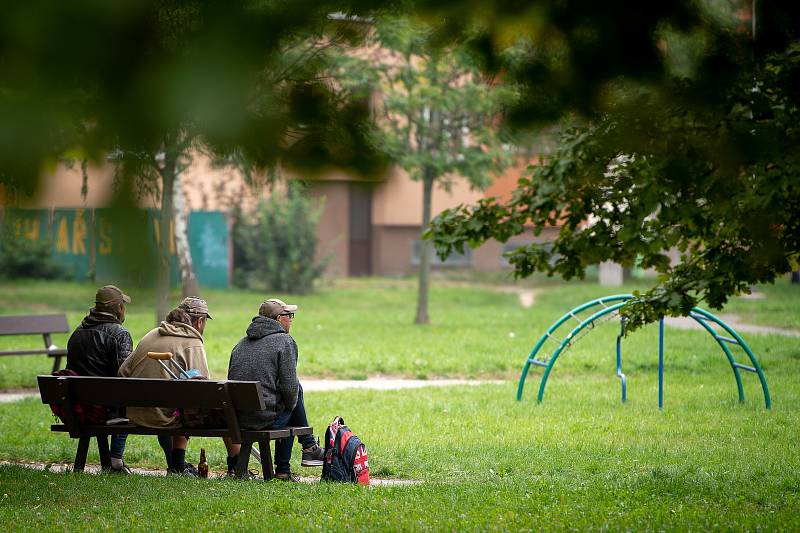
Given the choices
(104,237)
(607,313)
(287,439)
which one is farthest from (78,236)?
(607,313)

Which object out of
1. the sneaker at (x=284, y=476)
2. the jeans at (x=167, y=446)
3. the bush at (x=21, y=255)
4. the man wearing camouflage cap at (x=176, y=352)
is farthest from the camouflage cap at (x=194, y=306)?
the bush at (x=21, y=255)

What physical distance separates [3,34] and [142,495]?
4795 mm

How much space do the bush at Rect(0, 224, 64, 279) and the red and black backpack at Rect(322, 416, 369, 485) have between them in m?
2.51

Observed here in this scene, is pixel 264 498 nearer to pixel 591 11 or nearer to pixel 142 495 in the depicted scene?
pixel 142 495

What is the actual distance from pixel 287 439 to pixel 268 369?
0.57 metres

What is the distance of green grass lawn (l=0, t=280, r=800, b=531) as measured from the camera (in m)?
6.09

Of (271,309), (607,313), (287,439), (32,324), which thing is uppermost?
(271,309)

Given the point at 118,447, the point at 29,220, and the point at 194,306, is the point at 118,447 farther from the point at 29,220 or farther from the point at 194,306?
the point at 29,220

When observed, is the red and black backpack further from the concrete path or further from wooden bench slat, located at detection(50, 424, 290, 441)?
wooden bench slat, located at detection(50, 424, 290, 441)

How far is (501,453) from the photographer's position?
8367 millimetres

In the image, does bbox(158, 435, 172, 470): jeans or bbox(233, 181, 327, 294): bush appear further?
bbox(233, 181, 327, 294): bush

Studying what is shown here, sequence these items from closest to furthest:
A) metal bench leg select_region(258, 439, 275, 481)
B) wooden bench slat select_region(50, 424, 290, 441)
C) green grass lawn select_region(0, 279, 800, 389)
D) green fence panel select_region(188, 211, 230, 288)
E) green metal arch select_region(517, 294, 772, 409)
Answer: wooden bench slat select_region(50, 424, 290, 441) → metal bench leg select_region(258, 439, 275, 481) → green metal arch select_region(517, 294, 772, 409) → green grass lawn select_region(0, 279, 800, 389) → green fence panel select_region(188, 211, 230, 288)

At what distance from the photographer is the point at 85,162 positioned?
2.59 meters

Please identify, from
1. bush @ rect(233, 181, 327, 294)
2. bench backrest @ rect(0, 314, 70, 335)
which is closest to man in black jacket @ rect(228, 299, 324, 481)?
bench backrest @ rect(0, 314, 70, 335)
